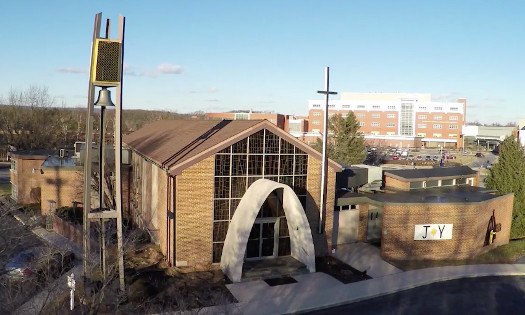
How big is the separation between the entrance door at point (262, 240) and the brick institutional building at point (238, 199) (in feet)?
0.15

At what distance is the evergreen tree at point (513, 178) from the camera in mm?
28297

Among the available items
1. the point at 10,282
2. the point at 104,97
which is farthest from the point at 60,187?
the point at 10,282

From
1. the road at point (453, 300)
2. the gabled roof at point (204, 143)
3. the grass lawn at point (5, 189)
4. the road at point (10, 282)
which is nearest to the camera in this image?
the road at point (10, 282)

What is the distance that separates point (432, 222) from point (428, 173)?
25.0ft

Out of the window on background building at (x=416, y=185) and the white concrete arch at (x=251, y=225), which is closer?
the white concrete arch at (x=251, y=225)

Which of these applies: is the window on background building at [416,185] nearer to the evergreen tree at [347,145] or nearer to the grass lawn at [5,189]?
the evergreen tree at [347,145]

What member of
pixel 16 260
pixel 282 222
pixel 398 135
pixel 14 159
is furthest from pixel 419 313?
pixel 398 135

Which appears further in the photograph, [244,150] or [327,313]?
[244,150]

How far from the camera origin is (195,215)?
1956 cm

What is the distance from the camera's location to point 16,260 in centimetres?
1891

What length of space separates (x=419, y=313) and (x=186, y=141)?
13.5m

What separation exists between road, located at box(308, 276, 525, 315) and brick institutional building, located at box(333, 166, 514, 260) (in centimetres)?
290

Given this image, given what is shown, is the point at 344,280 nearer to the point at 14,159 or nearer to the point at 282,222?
the point at 282,222

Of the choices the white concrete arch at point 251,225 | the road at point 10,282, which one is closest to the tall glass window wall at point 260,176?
the white concrete arch at point 251,225
